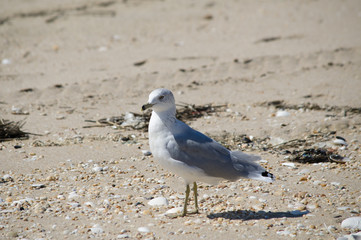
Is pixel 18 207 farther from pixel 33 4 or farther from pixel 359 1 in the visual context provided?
pixel 359 1

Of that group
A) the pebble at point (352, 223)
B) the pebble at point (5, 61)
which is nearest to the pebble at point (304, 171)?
the pebble at point (352, 223)

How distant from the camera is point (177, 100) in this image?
714 centimetres

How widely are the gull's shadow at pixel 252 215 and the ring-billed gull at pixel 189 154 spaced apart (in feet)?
0.93

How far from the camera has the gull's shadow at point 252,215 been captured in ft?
13.4

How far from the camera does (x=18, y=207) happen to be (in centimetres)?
425

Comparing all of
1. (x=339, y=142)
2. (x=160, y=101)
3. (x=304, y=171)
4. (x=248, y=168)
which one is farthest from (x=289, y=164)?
(x=160, y=101)

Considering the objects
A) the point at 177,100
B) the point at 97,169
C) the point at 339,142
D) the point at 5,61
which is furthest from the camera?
the point at 5,61

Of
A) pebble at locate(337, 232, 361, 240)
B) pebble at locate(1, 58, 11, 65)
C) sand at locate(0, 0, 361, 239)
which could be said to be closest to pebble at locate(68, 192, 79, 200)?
sand at locate(0, 0, 361, 239)

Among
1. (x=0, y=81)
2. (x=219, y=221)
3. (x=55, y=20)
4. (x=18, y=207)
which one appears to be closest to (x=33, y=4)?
(x=55, y=20)

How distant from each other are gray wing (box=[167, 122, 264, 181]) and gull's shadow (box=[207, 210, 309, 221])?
1.05ft

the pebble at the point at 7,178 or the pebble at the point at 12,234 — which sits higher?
the pebble at the point at 12,234

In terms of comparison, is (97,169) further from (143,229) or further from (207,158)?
(207,158)

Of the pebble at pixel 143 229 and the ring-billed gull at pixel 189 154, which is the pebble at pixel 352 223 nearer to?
the ring-billed gull at pixel 189 154

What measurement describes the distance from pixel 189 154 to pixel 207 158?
0.16 meters
